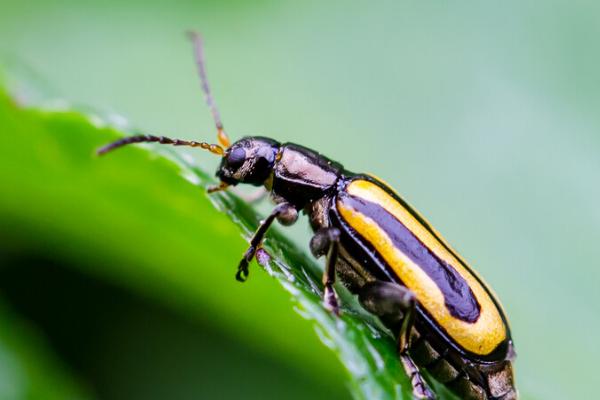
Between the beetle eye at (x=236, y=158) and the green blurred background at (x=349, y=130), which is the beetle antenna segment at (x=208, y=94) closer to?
the beetle eye at (x=236, y=158)

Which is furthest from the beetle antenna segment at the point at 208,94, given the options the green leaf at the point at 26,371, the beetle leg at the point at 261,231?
the green leaf at the point at 26,371

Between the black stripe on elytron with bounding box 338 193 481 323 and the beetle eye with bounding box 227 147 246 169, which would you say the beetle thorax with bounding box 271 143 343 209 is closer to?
the beetle eye with bounding box 227 147 246 169

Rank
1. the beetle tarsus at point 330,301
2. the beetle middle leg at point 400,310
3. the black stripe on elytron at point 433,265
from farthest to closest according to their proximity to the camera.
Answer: the black stripe on elytron at point 433,265 → the beetle middle leg at point 400,310 → the beetle tarsus at point 330,301

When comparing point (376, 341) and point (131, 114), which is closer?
point (376, 341)

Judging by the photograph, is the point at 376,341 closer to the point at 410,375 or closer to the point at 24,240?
the point at 410,375

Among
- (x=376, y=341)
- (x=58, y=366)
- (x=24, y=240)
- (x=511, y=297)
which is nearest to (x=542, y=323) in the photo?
(x=511, y=297)

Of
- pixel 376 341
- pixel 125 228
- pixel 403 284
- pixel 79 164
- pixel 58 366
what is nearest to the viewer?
pixel 376 341

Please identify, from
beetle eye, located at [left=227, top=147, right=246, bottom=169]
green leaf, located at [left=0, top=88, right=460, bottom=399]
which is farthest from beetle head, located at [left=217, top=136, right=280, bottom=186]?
green leaf, located at [left=0, top=88, right=460, bottom=399]
